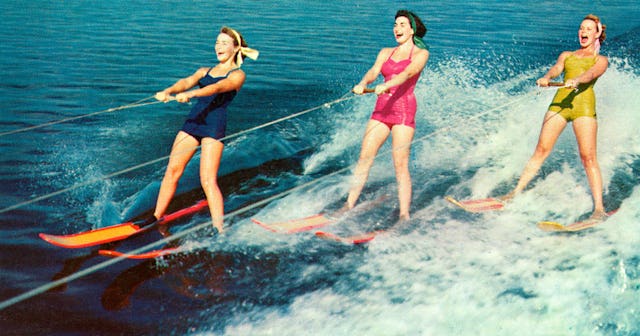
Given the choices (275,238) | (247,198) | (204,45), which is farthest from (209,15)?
(275,238)

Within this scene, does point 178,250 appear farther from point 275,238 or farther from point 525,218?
point 525,218

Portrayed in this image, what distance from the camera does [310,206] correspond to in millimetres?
6203

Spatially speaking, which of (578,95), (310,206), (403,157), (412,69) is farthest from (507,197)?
(310,206)

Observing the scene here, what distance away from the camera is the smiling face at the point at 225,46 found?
4867 millimetres

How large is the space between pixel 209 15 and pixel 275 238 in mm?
17618

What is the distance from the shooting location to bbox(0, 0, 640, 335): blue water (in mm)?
4062

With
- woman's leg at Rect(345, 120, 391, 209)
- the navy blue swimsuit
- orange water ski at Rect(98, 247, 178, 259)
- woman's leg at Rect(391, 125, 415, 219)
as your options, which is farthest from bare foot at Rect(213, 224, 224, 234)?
woman's leg at Rect(391, 125, 415, 219)

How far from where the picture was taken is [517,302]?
411 centimetres

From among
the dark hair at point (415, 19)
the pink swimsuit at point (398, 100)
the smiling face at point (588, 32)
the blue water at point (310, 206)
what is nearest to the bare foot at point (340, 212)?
the blue water at point (310, 206)

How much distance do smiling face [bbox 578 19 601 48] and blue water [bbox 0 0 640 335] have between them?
764 millimetres

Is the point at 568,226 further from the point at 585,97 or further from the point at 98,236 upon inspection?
the point at 98,236

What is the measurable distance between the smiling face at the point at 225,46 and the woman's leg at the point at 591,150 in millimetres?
3402

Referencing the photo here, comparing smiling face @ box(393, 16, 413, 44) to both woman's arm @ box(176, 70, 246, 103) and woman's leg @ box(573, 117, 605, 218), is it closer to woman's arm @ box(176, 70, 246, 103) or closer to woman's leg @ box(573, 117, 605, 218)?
woman's arm @ box(176, 70, 246, 103)

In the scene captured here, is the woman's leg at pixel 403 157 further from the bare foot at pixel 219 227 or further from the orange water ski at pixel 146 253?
the orange water ski at pixel 146 253
